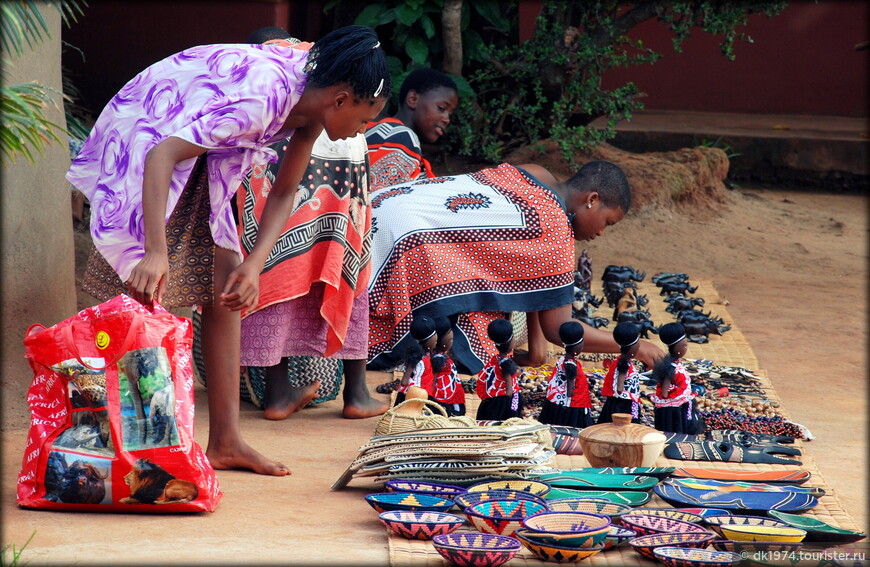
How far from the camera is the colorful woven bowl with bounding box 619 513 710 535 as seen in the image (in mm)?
2803

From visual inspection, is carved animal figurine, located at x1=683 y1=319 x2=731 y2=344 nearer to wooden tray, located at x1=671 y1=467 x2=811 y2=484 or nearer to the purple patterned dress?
wooden tray, located at x1=671 y1=467 x2=811 y2=484

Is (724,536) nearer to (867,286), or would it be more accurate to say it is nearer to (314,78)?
(314,78)

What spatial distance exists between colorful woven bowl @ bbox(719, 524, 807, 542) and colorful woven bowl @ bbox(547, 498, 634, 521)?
34 cm

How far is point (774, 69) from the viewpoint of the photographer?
12.2 metres

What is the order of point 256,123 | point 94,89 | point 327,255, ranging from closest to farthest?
point 256,123 < point 327,255 < point 94,89

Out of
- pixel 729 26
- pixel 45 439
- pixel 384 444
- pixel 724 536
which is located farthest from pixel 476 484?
pixel 729 26

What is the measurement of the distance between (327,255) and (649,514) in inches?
70.1

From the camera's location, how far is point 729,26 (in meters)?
8.99

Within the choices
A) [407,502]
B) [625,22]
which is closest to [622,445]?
[407,502]

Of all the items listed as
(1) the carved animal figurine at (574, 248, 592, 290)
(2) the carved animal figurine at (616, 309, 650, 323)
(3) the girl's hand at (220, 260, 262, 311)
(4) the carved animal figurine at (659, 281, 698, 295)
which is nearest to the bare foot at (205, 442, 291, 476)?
(3) the girl's hand at (220, 260, 262, 311)

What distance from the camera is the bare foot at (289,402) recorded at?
4.23 m

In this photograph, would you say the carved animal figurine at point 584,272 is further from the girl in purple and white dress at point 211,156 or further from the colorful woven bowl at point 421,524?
the colorful woven bowl at point 421,524

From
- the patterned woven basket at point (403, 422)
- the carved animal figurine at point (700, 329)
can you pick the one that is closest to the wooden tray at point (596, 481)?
the patterned woven basket at point (403, 422)

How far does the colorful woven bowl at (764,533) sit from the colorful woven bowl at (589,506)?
34 cm
